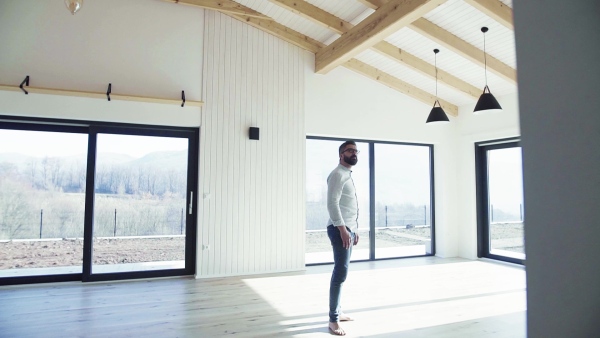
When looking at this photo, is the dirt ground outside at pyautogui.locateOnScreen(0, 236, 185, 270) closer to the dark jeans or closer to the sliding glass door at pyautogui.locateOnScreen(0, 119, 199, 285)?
the sliding glass door at pyautogui.locateOnScreen(0, 119, 199, 285)

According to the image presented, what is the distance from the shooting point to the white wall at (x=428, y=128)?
226 inches

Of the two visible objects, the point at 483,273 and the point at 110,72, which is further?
the point at 483,273

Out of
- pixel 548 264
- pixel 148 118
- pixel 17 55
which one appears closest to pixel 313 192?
pixel 148 118

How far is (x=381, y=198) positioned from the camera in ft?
20.7

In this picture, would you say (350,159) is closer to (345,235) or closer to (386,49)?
(345,235)

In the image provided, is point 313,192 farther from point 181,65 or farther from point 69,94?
point 69,94

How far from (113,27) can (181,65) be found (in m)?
0.96

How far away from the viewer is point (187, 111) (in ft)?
15.9

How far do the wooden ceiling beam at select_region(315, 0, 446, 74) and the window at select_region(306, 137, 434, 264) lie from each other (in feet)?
4.61

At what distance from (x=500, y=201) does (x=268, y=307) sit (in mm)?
4708

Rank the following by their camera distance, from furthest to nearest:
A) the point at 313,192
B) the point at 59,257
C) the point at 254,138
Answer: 1. the point at 313,192
2. the point at 254,138
3. the point at 59,257

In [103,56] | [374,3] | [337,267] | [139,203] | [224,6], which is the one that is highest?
[224,6]

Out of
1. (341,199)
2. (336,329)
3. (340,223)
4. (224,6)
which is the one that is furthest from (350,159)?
(224,6)

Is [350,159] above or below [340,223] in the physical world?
above
